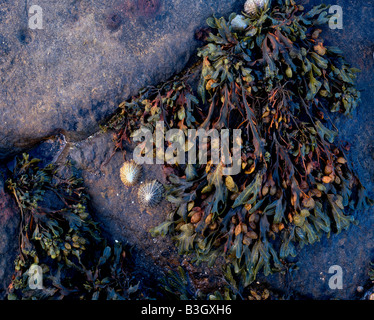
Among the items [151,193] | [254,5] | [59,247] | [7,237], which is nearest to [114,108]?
[151,193]

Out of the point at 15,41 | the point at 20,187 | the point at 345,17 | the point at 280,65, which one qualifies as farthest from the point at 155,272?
the point at 345,17

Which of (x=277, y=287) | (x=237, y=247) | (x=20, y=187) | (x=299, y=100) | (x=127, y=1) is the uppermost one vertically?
(x=127, y=1)

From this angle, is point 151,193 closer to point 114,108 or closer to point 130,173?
point 130,173

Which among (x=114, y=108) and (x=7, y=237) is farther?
(x=114, y=108)

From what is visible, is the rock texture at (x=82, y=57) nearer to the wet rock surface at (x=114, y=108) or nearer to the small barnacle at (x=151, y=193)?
the wet rock surface at (x=114, y=108)

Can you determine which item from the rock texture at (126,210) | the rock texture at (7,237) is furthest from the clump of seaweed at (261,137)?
the rock texture at (7,237)

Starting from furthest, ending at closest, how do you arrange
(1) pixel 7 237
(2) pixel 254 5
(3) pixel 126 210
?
(3) pixel 126 210 < (2) pixel 254 5 < (1) pixel 7 237

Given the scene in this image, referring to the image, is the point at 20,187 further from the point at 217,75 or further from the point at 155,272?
the point at 217,75

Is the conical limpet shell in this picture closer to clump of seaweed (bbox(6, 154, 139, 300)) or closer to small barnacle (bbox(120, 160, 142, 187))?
small barnacle (bbox(120, 160, 142, 187))
